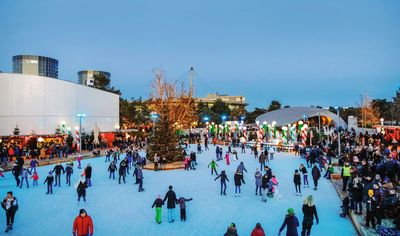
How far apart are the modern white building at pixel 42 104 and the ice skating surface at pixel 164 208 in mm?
13453

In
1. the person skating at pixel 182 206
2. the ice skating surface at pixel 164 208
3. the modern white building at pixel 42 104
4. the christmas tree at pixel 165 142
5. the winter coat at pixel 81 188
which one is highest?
the modern white building at pixel 42 104

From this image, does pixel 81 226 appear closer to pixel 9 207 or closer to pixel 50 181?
pixel 9 207

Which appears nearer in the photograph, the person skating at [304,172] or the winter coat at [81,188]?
the winter coat at [81,188]

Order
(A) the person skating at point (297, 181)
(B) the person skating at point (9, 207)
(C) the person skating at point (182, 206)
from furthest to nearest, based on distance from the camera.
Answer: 1. (A) the person skating at point (297, 181)
2. (C) the person skating at point (182, 206)
3. (B) the person skating at point (9, 207)

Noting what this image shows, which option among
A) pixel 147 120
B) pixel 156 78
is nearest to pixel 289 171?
pixel 156 78

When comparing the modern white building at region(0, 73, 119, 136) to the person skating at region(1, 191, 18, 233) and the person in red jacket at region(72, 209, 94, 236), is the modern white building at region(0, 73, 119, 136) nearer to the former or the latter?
the person skating at region(1, 191, 18, 233)

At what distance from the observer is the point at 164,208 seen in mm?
12602

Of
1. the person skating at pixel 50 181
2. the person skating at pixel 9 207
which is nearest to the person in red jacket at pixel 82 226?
the person skating at pixel 9 207

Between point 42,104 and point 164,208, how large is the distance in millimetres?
25390

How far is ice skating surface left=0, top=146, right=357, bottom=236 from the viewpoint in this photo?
1010 cm

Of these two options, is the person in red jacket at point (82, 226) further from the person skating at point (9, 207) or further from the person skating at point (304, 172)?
the person skating at point (304, 172)

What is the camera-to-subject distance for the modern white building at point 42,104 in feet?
98.1

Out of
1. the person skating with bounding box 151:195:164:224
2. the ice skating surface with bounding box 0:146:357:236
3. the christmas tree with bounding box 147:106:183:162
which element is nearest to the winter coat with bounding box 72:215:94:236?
the ice skating surface with bounding box 0:146:357:236

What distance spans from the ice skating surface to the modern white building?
13.5m
